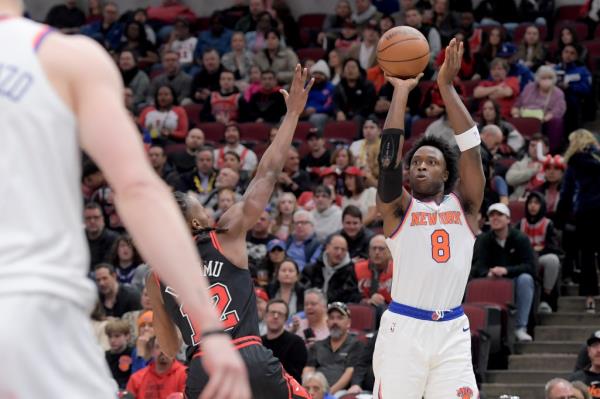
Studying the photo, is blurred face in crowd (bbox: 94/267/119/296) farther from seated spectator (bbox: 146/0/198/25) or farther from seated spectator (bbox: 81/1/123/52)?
seated spectator (bbox: 146/0/198/25)

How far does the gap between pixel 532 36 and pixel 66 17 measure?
903 centimetres

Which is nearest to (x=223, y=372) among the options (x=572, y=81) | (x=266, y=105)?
(x=572, y=81)

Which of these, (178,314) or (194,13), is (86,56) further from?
(194,13)

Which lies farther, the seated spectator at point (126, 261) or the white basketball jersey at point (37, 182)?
the seated spectator at point (126, 261)

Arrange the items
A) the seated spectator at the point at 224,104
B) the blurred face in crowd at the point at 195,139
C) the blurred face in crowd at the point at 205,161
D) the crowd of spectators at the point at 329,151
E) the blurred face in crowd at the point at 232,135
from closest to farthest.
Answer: the crowd of spectators at the point at 329,151
the blurred face in crowd at the point at 205,161
the blurred face in crowd at the point at 232,135
the blurred face in crowd at the point at 195,139
the seated spectator at the point at 224,104

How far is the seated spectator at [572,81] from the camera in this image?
16234mm

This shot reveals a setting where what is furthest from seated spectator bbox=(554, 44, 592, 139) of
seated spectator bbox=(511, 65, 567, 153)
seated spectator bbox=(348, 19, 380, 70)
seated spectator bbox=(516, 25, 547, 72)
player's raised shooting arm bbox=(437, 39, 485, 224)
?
player's raised shooting arm bbox=(437, 39, 485, 224)

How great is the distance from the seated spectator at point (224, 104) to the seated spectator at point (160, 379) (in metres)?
7.57

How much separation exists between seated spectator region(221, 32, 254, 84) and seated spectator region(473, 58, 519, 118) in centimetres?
421

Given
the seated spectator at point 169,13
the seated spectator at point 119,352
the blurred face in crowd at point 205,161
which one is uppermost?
the seated spectator at point 169,13

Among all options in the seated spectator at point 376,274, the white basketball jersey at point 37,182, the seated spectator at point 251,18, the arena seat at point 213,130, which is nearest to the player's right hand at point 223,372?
the white basketball jersey at point 37,182

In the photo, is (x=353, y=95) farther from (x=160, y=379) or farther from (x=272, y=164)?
(x=272, y=164)

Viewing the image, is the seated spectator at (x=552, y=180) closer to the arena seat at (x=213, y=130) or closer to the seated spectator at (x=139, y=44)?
the arena seat at (x=213, y=130)

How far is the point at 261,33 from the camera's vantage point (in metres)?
19.5
